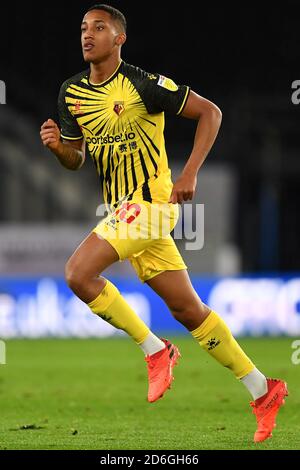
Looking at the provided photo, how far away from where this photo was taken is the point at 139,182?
609 cm

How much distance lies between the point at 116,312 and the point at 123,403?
7.97ft

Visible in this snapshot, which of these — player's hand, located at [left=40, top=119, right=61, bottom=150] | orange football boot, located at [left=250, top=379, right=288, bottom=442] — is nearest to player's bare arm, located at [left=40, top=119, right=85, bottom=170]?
player's hand, located at [left=40, top=119, right=61, bottom=150]

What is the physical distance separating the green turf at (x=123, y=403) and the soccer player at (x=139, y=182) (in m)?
0.41

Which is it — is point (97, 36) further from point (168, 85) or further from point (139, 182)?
point (139, 182)

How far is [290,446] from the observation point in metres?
5.79

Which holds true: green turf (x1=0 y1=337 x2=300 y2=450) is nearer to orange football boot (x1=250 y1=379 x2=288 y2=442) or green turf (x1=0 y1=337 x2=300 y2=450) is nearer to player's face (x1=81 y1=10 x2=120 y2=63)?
orange football boot (x1=250 y1=379 x2=288 y2=442)

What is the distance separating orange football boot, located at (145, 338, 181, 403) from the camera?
603 cm

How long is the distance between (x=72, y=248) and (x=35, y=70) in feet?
20.7

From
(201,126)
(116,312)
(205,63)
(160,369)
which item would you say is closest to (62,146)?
(201,126)

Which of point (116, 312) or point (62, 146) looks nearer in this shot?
point (116, 312)

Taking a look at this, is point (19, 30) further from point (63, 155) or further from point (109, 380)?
point (63, 155)

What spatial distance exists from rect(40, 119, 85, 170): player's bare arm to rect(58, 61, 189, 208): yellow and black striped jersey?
15cm

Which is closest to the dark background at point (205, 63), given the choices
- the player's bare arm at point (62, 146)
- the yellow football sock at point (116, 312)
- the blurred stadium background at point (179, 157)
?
the blurred stadium background at point (179, 157)

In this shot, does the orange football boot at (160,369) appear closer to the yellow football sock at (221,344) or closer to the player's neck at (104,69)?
the yellow football sock at (221,344)
